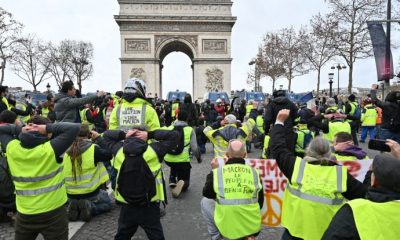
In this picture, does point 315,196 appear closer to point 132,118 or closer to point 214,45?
point 132,118

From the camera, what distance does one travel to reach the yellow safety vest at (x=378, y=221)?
1901 mm

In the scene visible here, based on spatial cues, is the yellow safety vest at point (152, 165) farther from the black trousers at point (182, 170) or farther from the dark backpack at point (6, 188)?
the black trousers at point (182, 170)

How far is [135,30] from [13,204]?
33.2 meters

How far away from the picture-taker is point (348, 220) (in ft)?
6.49

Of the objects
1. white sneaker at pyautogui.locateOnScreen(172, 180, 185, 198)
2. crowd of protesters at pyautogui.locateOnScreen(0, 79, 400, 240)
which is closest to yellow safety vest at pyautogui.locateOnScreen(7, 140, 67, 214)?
crowd of protesters at pyautogui.locateOnScreen(0, 79, 400, 240)

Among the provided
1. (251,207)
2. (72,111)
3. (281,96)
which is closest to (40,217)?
(251,207)

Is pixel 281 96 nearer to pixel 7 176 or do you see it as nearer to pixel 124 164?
pixel 124 164

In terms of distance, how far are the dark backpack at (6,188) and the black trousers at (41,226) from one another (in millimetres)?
2124

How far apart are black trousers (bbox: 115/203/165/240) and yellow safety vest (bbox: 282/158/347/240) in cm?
150

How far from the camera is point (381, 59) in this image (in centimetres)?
1283

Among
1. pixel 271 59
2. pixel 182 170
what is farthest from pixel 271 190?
pixel 271 59

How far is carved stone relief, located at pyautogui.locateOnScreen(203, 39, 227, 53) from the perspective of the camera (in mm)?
37531

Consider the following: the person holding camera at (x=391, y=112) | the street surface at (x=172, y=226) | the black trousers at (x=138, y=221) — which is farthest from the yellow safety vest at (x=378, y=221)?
the person holding camera at (x=391, y=112)

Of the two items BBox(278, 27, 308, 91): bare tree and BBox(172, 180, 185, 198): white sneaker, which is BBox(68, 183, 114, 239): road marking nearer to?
BBox(172, 180, 185, 198): white sneaker
